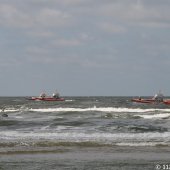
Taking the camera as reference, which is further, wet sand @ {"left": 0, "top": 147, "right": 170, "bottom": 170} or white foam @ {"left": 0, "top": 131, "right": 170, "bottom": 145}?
Result: white foam @ {"left": 0, "top": 131, "right": 170, "bottom": 145}

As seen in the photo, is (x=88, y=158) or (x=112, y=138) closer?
(x=88, y=158)

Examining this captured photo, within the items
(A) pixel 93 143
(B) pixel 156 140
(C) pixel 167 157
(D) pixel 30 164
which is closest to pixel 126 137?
(B) pixel 156 140

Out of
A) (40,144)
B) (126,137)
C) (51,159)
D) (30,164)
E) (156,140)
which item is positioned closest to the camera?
(30,164)

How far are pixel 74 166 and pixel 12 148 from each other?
221 inches

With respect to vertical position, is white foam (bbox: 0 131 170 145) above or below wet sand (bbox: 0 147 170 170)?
above

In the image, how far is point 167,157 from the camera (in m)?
17.6

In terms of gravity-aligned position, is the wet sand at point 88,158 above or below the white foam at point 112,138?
below

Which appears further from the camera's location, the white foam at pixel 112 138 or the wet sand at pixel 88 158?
the white foam at pixel 112 138

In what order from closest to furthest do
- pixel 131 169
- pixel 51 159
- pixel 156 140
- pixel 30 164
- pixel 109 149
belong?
pixel 131 169
pixel 30 164
pixel 51 159
pixel 109 149
pixel 156 140

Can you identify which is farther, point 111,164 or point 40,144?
point 40,144

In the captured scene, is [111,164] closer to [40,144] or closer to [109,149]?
[109,149]

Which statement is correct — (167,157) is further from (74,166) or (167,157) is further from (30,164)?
(30,164)

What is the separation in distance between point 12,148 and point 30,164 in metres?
4.67

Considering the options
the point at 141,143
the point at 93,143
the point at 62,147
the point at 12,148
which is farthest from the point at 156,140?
the point at 12,148
